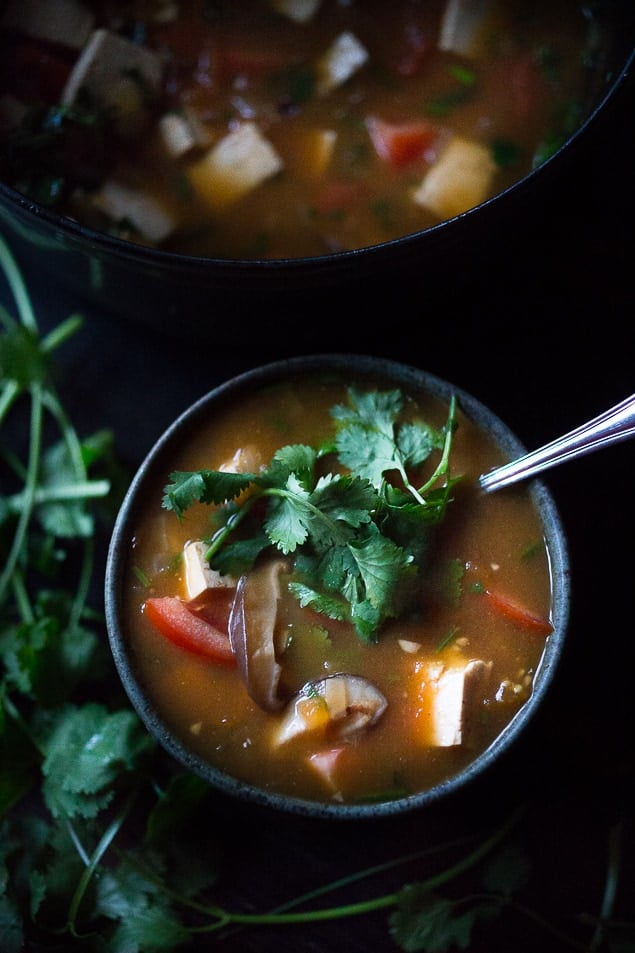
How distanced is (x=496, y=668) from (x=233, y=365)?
0.95m

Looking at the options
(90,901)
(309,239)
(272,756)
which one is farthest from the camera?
(309,239)

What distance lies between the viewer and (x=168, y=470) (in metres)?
2.28

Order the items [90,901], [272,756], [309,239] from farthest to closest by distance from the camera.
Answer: [309,239] < [90,901] < [272,756]

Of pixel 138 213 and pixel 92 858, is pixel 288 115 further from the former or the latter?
pixel 92 858

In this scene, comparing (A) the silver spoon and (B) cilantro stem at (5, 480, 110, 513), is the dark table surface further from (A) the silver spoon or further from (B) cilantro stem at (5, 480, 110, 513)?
(A) the silver spoon

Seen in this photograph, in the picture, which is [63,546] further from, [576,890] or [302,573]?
[576,890]

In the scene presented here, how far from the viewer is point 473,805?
248cm

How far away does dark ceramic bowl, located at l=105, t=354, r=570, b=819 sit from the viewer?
6.80ft

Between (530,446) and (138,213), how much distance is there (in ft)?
3.26

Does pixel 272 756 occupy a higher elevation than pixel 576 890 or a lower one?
higher

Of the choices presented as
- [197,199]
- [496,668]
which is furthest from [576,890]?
[197,199]

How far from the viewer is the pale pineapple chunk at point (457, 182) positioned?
2.49 m

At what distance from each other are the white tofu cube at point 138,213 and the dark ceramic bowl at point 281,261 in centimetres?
18

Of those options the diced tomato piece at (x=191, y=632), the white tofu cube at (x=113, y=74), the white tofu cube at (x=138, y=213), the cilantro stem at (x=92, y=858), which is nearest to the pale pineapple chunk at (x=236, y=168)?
the white tofu cube at (x=138, y=213)
